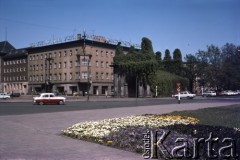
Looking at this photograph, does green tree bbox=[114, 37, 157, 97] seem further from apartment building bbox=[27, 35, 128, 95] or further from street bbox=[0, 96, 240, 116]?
street bbox=[0, 96, 240, 116]

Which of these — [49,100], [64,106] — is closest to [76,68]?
[49,100]

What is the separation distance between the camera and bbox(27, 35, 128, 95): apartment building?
86188 millimetres

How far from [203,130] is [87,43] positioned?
77287 millimetres

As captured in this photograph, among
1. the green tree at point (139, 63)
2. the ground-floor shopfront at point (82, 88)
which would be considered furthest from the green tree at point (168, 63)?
the green tree at point (139, 63)

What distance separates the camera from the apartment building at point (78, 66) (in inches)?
3393

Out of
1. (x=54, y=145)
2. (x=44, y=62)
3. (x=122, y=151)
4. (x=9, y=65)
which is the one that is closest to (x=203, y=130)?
(x=122, y=151)

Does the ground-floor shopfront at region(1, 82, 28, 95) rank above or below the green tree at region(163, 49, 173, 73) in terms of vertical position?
below

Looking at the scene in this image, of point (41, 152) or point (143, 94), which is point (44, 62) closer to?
point (143, 94)

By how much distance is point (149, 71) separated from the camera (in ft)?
241

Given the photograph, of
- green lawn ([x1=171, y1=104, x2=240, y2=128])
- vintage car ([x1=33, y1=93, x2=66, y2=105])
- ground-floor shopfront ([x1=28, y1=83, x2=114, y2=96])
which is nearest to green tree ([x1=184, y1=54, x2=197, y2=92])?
ground-floor shopfront ([x1=28, y1=83, x2=114, y2=96])

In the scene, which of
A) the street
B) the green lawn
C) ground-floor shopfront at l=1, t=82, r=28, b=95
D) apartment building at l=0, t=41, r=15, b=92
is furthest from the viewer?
apartment building at l=0, t=41, r=15, b=92

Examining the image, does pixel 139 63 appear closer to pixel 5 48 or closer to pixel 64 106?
pixel 64 106

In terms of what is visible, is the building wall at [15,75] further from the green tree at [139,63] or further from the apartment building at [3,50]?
the green tree at [139,63]

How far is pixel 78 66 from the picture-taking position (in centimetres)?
8719
